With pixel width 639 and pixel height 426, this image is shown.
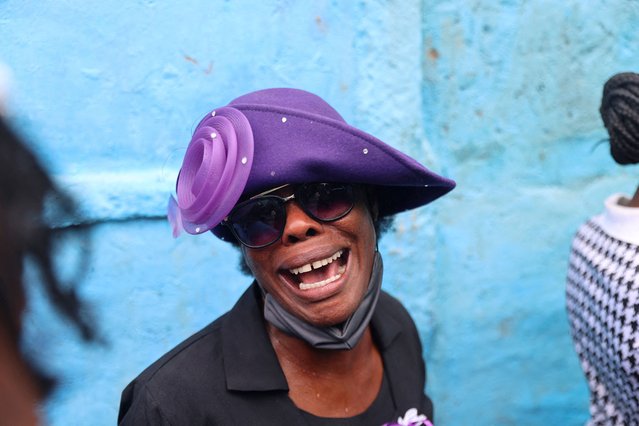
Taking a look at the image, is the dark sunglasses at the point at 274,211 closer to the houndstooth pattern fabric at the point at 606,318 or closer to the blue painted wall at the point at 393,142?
the houndstooth pattern fabric at the point at 606,318

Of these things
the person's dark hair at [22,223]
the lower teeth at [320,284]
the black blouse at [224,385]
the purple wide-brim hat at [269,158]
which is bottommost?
the person's dark hair at [22,223]

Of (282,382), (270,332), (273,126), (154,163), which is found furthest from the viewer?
(154,163)

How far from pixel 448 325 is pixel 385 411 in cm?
143

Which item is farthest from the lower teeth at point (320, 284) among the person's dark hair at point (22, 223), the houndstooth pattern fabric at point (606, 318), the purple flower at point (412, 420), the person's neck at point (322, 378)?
the person's dark hair at point (22, 223)

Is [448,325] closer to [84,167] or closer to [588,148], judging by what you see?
[588,148]

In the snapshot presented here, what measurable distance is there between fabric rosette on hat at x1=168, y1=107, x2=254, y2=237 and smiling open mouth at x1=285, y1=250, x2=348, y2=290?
0.87ft

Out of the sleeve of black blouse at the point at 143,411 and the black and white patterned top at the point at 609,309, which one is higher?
the black and white patterned top at the point at 609,309

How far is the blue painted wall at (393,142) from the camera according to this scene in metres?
2.68

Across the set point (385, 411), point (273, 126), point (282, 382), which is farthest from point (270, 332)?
point (273, 126)

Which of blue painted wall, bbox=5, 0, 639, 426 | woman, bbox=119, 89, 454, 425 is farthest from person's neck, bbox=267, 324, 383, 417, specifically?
blue painted wall, bbox=5, 0, 639, 426

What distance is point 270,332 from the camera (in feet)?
6.56

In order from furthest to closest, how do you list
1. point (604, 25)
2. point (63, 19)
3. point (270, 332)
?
1. point (604, 25)
2. point (63, 19)
3. point (270, 332)

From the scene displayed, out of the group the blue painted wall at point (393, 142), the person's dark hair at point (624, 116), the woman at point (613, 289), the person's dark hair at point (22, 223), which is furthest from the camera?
the blue painted wall at point (393, 142)

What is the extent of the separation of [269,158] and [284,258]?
0.85ft
